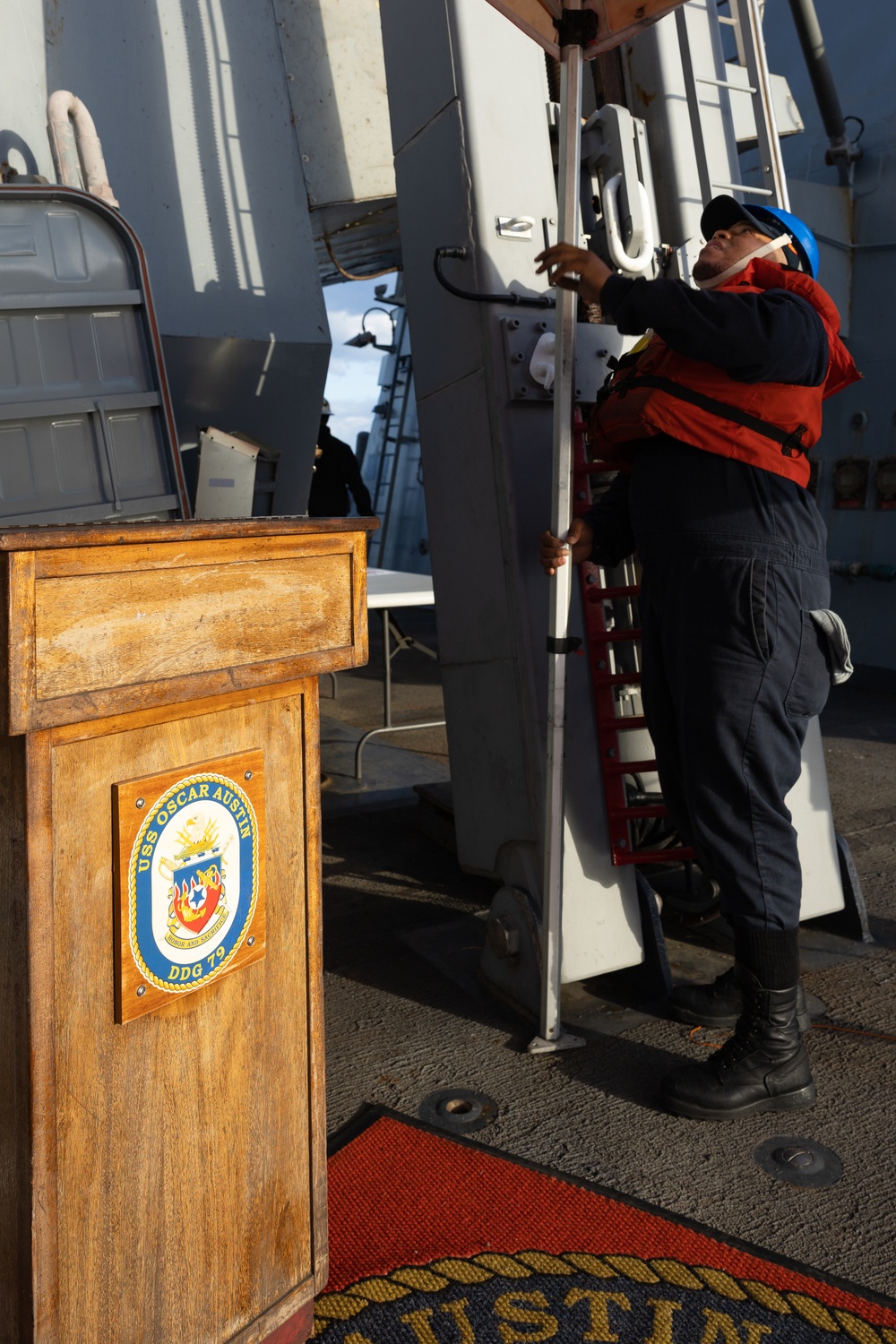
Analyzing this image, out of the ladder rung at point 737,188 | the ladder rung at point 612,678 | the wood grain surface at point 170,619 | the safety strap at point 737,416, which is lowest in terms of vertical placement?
the ladder rung at point 612,678

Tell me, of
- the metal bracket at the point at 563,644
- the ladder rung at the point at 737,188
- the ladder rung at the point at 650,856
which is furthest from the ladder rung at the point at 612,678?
the ladder rung at the point at 737,188

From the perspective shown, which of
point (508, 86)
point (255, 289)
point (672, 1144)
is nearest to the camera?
point (672, 1144)

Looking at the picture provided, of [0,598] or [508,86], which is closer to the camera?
[0,598]

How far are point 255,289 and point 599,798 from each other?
3091mm

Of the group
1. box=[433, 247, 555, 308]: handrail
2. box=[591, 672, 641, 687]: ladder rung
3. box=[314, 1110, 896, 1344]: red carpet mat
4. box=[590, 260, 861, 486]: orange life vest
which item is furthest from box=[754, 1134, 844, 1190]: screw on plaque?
box=[433, 247, 555, 308]: handrail

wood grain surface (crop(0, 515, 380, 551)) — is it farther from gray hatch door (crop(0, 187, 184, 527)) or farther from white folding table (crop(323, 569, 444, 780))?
white folding table (crop(323, 569, 444, 780))

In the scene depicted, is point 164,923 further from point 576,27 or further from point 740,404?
point 576,27

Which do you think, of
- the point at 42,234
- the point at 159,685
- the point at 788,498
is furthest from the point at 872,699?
the point at 159,685

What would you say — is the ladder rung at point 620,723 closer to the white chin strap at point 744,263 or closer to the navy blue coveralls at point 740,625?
the navy blue coveralls at point 740,625

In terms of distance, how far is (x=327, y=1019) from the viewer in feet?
9.01

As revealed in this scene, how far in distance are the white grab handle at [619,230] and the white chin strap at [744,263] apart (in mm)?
584

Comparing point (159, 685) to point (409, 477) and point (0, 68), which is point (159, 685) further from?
point (409, 477)

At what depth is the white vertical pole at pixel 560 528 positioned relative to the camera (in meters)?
2.29

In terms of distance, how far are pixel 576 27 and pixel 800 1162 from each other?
246 cm
